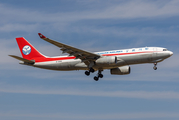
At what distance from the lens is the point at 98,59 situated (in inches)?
1766

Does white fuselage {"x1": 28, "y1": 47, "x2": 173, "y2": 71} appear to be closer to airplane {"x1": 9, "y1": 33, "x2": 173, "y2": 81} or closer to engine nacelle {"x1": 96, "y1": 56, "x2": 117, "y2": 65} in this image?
airplane {"x1": 9, "y1": 33, "x2": 173, "y2": 81}

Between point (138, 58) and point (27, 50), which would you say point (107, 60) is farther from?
point (27, 50)

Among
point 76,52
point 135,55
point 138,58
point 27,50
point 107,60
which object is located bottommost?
point 107,60

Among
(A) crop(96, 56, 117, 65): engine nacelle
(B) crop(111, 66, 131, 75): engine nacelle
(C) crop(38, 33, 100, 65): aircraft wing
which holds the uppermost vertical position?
(C) crop(38, 33, 100, 65): aircraft wing

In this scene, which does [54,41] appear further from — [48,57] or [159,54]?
[159,54]

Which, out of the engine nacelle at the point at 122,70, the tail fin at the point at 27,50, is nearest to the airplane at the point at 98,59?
the engine nacelle at the point at 122,70

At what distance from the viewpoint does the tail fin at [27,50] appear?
5097 cm

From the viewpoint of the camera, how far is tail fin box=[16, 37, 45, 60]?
167 ft

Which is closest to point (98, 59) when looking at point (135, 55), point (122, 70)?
point (135, 55)

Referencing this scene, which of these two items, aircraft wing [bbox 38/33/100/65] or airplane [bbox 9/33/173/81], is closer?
aircraft wing [bbox 38/33/100/65]

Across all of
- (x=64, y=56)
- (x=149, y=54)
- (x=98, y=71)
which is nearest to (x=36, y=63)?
(x=64, y=56)

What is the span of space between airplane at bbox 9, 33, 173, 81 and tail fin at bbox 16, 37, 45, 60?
25.1 inches

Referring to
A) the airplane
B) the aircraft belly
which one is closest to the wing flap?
the airplane

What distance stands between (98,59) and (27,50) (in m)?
14.1
